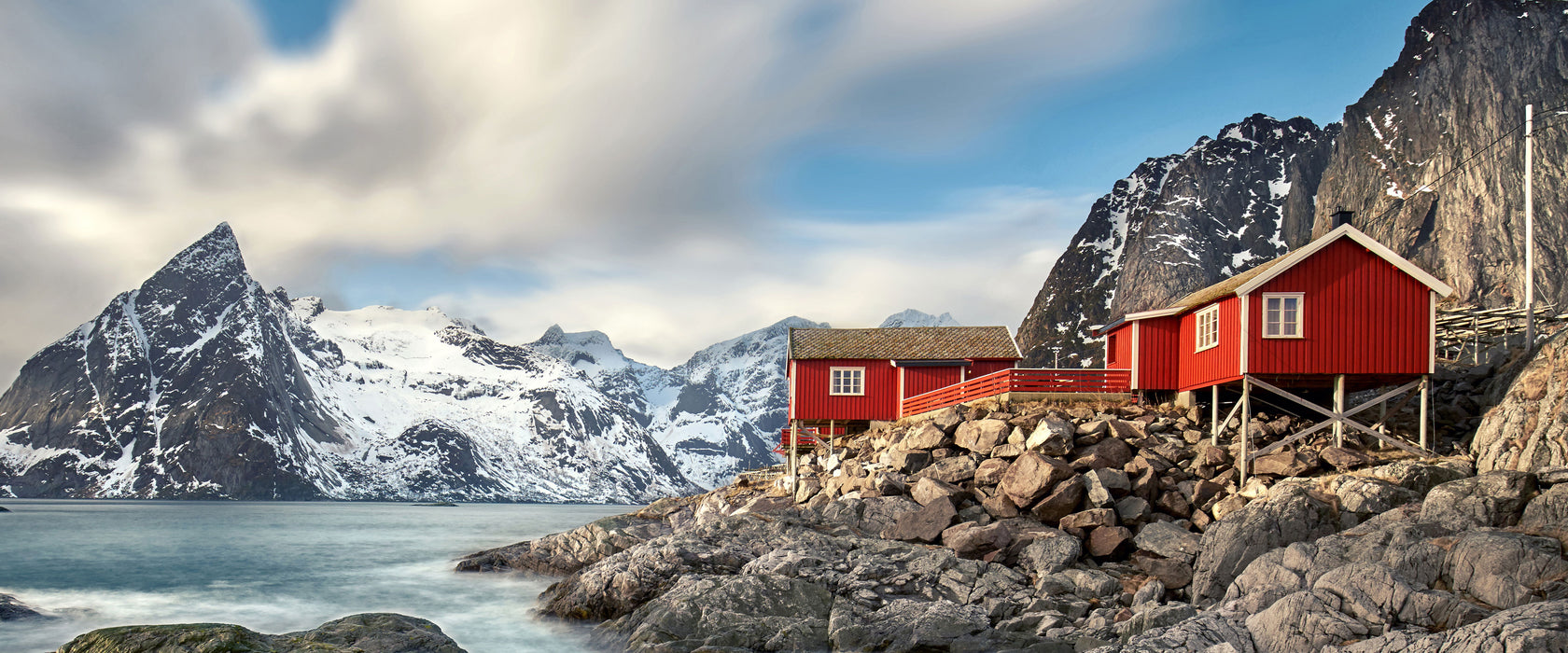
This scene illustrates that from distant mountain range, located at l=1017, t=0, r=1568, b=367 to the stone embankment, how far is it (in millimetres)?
79301

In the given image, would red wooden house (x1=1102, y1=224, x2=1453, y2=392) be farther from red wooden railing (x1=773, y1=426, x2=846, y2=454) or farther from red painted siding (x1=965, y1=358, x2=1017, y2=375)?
red wooden railing (x1=773, y1=426, x2=846, y2=454)

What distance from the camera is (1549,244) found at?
89.0 meters

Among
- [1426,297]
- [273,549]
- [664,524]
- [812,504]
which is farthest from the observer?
[273,549]

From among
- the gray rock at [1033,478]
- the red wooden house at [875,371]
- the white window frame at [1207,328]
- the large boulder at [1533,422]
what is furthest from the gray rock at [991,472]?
the red wooden house at [875,371]

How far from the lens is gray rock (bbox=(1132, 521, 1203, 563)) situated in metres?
23.5

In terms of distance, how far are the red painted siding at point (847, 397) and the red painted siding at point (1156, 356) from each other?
473 inches

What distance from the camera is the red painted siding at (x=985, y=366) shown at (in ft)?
139

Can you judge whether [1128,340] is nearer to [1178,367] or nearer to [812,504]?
[1178,367]

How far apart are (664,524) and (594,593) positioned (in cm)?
2004

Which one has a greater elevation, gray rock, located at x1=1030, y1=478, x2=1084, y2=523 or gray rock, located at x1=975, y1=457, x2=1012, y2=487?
gray rock, located at x1=975, y1=457, x2=1012, y2=487

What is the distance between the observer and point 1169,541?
24.1m

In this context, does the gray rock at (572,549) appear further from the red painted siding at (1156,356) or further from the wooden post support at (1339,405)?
the wooden post support at (1339,405)

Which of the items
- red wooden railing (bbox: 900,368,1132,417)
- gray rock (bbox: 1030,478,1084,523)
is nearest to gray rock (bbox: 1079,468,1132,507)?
gray rock (bbox: 1030,478,1084,523)

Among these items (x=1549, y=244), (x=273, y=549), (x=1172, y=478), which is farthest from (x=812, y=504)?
(x=1549, y=244)
